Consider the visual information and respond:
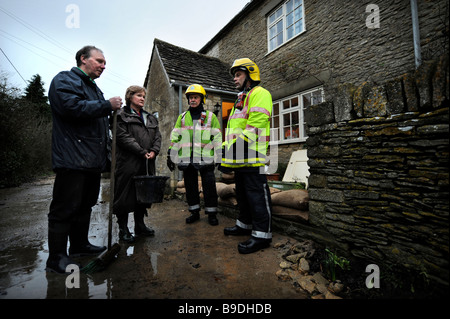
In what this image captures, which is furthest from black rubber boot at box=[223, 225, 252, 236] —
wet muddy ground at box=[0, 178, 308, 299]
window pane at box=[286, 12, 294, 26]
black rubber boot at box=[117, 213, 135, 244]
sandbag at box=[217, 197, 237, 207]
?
window pane at box=[286, 12, 294, 26]

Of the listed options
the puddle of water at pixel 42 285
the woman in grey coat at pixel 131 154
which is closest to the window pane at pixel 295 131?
the woman in grey coat at pixel 131 154

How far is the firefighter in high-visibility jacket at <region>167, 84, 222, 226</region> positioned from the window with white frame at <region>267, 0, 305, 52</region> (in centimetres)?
594

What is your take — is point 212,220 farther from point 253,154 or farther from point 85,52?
point 85,52

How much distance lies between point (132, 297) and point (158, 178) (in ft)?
4.39

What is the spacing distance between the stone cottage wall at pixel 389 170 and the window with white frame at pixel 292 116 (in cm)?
486

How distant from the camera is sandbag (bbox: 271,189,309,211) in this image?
8.78 ft

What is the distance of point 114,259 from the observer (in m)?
2.29

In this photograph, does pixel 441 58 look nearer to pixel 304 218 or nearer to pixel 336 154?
pixel 336 154

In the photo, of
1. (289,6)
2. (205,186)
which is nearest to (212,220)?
(205,186)

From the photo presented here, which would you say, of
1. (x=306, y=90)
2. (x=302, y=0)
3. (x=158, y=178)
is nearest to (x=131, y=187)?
(x=158, y=178)

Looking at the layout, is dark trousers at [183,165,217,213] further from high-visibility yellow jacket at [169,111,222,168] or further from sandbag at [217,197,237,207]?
sandbag at [217,197,237,207]

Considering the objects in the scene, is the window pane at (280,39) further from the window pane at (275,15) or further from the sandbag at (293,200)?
the sandbag at (293,200)

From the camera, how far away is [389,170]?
185 cm

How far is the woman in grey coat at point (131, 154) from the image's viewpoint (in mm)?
2791
